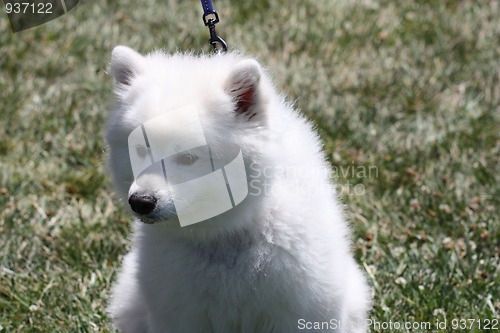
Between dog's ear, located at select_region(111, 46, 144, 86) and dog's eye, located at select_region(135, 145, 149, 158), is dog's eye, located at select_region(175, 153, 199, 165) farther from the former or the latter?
dog's ear, located at select_region(111, 46, 144, 86)

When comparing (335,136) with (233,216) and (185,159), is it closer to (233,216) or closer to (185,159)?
(233,216)

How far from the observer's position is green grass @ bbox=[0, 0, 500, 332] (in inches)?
158

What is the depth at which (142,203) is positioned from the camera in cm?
264

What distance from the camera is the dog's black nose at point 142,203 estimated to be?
2.64 m

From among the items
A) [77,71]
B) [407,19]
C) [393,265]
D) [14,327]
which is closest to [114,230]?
[14,327]

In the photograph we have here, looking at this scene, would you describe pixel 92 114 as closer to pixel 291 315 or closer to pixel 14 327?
pixel 14 327

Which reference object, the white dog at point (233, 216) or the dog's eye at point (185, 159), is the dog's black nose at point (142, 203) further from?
the dog's eye at point (185, 159)

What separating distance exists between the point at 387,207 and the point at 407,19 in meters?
2.97

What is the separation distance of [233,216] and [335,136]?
2718mm

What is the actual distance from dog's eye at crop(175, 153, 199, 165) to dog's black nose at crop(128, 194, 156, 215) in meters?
0.20

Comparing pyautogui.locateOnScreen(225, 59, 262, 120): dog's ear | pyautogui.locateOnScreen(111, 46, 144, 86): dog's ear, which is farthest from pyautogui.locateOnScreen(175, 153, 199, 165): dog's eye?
pyautogui.locateOnScreen(111, 46, 144, 86): dog's ear

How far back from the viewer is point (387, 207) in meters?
4.72

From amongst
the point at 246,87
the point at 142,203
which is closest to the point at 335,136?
the point at 246,87

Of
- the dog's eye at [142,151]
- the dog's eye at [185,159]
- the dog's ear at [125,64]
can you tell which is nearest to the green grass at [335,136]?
the dog's ear at [125,64]
